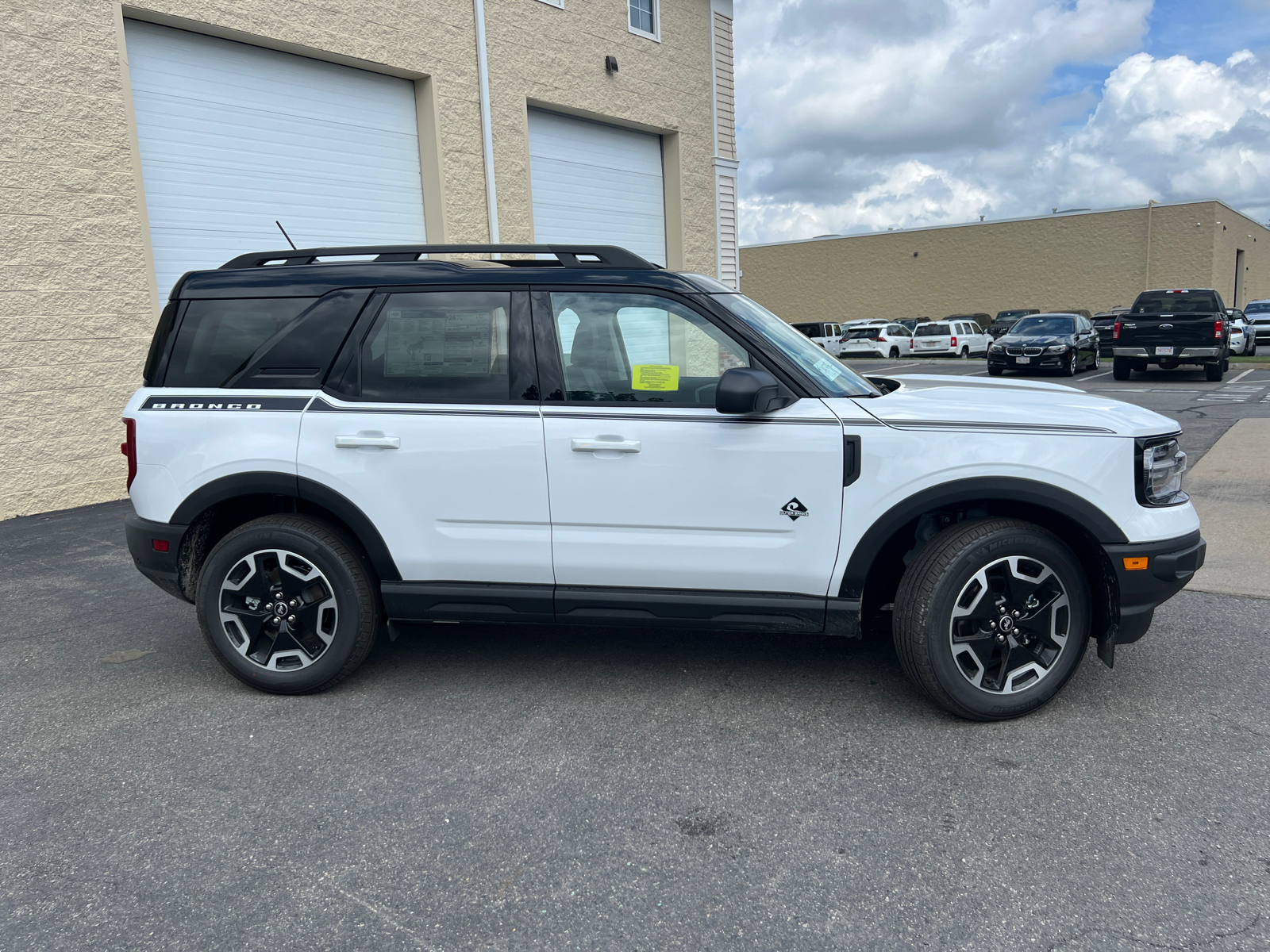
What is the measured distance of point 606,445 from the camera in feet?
11.8

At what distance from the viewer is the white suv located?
3434mm

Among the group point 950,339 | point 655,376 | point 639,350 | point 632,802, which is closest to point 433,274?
point 639,350

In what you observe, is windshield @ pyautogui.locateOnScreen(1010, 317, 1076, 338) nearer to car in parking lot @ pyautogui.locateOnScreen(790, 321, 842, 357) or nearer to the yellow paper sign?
car in parking lot @ pyautogui.locateOnScreen(790, 321, 842, 357)

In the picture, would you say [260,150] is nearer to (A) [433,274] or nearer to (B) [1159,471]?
(A) [433,274]

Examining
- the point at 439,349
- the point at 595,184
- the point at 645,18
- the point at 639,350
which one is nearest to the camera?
the point at 639,350

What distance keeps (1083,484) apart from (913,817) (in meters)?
1.42

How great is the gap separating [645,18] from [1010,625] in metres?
12.9

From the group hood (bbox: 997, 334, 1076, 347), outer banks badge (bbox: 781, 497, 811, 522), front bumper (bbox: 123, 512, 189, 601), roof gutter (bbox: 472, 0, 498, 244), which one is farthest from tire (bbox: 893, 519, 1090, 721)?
hood (bbox: 997, 334, 1076, 347)

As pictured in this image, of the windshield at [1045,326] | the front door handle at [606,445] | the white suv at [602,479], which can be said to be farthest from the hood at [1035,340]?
the front door handle at [606,445]

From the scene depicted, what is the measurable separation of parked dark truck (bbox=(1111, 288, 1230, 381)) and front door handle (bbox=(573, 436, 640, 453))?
19772mm

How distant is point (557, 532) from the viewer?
371 centimetres

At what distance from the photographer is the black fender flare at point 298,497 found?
12.5 ft

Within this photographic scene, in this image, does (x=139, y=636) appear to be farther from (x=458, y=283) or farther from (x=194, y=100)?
(x=194, y=100)

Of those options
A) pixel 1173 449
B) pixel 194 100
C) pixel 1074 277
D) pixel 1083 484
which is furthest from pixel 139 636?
pixel 1074 277
